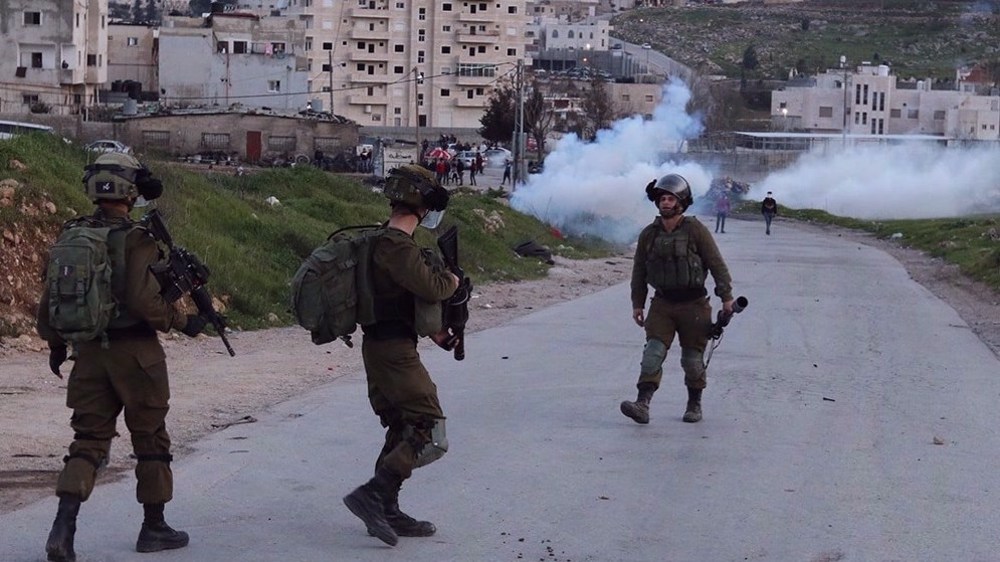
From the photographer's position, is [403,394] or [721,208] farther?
[721,208]

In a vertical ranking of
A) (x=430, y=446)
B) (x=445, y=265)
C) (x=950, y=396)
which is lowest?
(x=950, y=396)

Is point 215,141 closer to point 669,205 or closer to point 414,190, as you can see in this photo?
point 669,205

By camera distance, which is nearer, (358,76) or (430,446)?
(430,446)

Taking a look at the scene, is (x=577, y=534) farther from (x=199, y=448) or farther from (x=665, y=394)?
(x=665, y=394)

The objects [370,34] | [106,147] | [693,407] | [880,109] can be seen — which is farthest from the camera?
[880,109]

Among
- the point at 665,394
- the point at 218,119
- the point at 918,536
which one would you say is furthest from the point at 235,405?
the point at 218,119

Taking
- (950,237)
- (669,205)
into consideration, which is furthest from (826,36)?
(669,205)

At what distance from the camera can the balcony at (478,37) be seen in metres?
105

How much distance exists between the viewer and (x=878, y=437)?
431 inches

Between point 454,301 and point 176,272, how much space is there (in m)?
1.45

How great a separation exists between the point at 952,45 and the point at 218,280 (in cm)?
17560

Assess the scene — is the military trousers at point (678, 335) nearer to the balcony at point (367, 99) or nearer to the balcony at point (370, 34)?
the balcony at point (367, 99)

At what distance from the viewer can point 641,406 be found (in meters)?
11.2

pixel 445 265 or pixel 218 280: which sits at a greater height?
pixel 445 265
